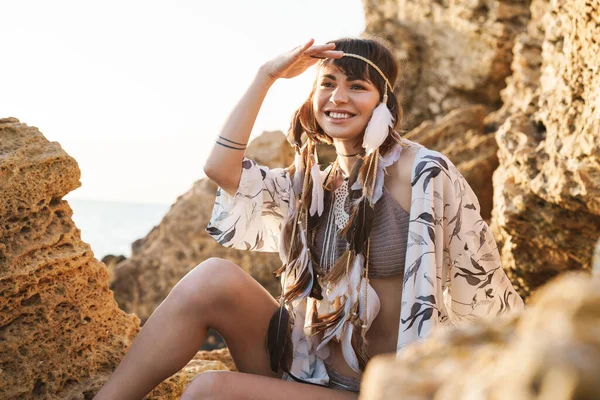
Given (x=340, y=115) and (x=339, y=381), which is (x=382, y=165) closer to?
(x=340, y=115)

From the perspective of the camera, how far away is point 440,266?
2.86 meters

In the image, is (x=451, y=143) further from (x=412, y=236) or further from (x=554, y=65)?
(x=412, y=236)

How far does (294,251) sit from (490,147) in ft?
12.2

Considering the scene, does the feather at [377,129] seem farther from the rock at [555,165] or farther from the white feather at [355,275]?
the rock at [555,165]

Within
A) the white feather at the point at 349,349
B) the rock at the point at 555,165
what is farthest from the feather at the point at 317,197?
the rock at the point at 555,165

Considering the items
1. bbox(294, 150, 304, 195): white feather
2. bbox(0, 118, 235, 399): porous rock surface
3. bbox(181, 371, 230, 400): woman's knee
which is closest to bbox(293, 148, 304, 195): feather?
bbox(294, 150, 304, 195): white feather

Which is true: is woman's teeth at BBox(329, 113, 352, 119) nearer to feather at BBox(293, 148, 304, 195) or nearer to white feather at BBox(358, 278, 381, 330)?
feather at BBox(293, 148, 304, 195)

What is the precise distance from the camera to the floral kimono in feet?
9.16

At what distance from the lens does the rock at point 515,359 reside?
724mm

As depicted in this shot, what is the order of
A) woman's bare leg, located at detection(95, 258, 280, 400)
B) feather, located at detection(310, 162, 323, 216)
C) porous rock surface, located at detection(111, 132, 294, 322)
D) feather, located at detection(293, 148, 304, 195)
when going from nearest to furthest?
woman's bare leg, located at detection(95, 258, 280, 400) < feather, located at detection(310, 162, 323, 216) < feather, located at detection(293, 148, 304, 195) < porous rock surface, located at detection(111, 132, 294, 322)

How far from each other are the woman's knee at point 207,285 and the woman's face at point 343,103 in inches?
33.6

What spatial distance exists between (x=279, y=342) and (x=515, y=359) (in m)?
2.22

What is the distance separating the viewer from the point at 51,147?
2.99 metres

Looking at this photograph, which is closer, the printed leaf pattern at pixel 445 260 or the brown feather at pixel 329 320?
the printed leaf pattern at pixel 445 260
